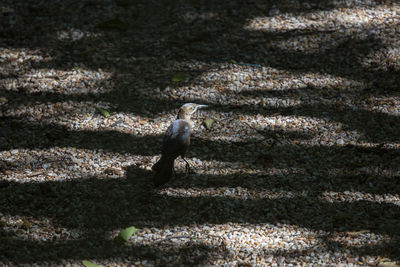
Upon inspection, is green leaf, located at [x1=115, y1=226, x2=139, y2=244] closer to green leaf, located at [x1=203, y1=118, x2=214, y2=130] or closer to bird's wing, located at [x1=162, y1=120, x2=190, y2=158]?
bird's wing, located at [x1=162, y1=120, x2=190, y2=158]

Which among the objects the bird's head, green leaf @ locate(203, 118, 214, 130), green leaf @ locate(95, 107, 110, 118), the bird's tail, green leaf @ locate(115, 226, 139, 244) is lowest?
green leaf @ locate(115, 226, 139, 244)

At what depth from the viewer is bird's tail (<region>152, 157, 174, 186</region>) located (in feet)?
15.1

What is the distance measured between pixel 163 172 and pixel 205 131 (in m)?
0.92

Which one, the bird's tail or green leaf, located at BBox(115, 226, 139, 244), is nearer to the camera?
green leaf, located at BBox(115, 226, 139, 244)

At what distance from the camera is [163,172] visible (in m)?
4.62

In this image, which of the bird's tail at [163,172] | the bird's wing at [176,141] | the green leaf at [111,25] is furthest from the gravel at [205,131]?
the bird's wing at [176,141]

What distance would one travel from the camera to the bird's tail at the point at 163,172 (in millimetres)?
4613

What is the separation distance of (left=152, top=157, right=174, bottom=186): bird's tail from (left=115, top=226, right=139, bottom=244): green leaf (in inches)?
21.5

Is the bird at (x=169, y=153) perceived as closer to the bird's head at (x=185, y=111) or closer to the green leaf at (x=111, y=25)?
the bird's head at (x=185, y=111)

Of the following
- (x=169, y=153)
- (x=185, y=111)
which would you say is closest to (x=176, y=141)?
(x=169, y=153)

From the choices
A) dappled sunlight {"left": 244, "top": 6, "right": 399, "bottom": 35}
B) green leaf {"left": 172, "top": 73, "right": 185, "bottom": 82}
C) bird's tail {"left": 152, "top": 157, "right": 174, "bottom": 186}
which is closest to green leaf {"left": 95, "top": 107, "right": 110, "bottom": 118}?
green leaf {"left": 172, "top": 73, "right": 185, "bottom": 82}

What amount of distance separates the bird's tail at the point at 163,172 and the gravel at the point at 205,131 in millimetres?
115

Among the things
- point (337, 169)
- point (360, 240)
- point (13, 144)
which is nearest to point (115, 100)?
point (13, 144)

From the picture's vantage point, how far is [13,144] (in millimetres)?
5121
